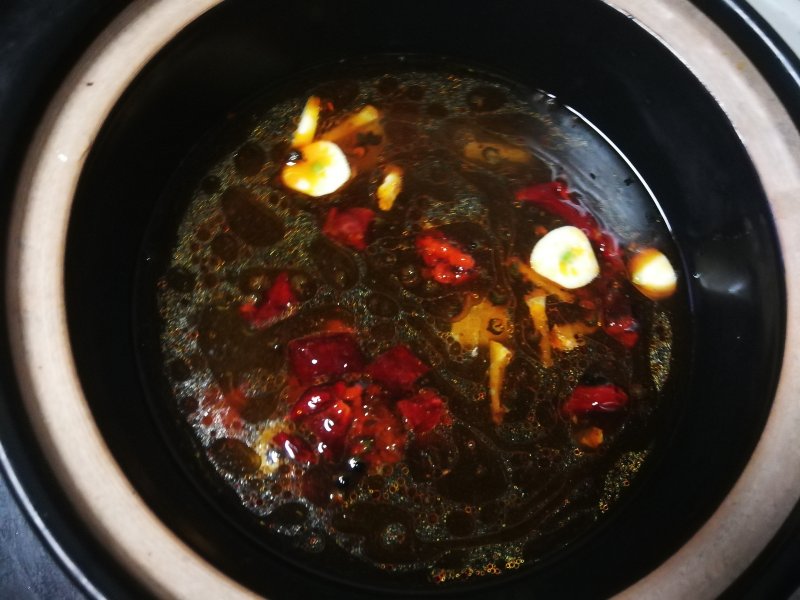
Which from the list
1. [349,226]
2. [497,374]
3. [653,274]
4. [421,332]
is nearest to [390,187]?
[349,226]

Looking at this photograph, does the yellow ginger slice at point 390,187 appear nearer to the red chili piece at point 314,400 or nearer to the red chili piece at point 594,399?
the red chili piece at point 314,400

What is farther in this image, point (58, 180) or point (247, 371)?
point (247, 371)

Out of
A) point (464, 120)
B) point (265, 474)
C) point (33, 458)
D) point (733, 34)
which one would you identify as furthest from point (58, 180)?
point (733, 34)

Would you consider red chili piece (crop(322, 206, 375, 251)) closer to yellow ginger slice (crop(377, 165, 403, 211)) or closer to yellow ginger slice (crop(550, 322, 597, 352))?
yellow ginger slice (crop(377, 165, 403, 211))

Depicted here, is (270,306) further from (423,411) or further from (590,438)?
(590,438)

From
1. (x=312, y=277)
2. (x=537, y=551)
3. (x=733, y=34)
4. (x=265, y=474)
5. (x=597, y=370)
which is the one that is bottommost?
(x=537, y=551)

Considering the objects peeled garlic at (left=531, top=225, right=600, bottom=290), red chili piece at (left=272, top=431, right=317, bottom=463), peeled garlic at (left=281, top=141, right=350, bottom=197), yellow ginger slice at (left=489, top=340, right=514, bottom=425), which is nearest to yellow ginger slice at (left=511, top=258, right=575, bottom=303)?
peeled garlic at (left=531, top=225, right=600, bottom=290)

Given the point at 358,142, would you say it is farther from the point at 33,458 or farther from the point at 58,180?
the point at 33,458
